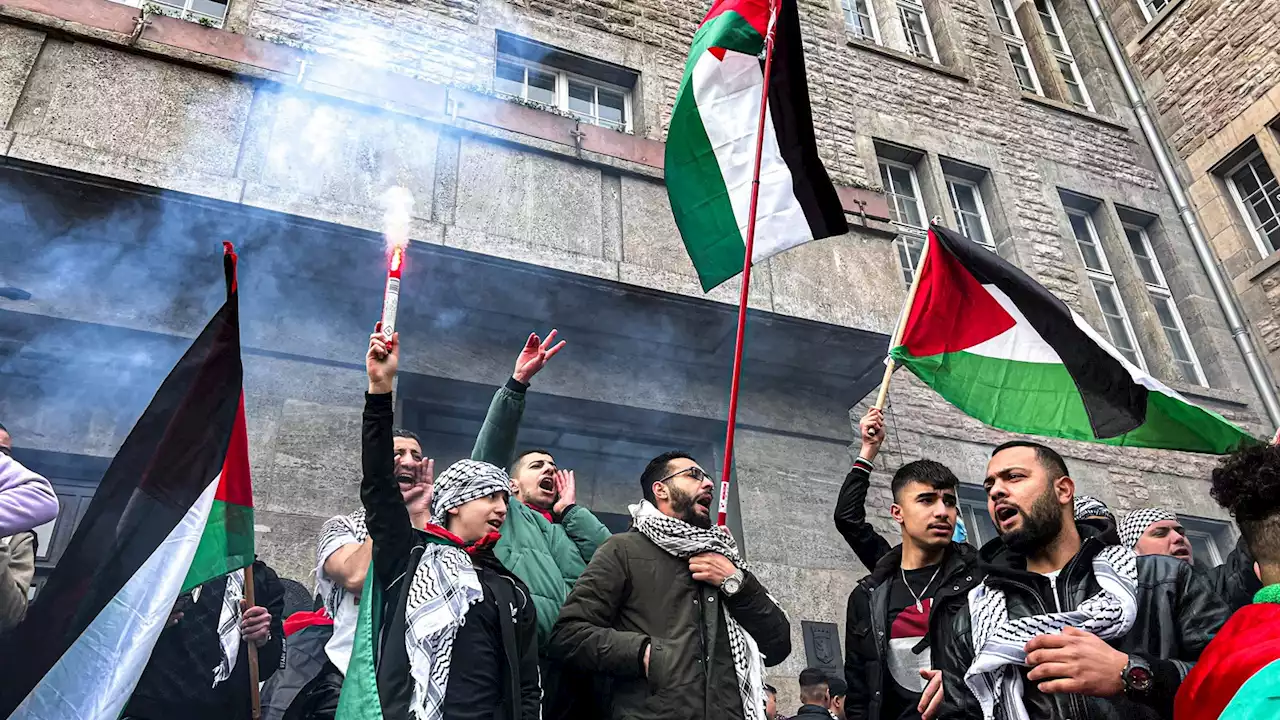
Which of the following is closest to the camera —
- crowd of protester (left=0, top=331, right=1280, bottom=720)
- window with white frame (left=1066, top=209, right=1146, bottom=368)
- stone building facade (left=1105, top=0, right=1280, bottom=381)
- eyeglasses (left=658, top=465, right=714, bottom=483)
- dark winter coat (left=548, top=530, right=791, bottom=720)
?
crowd of protester (left=0, top=331, right=1280, bottom=720)

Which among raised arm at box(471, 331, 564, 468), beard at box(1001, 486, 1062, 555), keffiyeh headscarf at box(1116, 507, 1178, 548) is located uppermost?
raised arm at box(471, 331, 564, 468)

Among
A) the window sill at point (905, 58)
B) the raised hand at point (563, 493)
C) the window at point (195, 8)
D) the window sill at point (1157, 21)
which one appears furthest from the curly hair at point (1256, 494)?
the window sill at point (1157, 21)

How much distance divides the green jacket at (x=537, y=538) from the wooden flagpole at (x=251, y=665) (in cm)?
97

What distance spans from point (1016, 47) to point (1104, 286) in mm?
3965

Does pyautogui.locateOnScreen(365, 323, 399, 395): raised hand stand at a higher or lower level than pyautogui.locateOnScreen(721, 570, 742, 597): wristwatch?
higher

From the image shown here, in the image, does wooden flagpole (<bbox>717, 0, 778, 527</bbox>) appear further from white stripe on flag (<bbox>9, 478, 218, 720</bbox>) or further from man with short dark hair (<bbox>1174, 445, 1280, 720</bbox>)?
white stripe on flag (<bbox>9, 478, 218, 720</bbox>)

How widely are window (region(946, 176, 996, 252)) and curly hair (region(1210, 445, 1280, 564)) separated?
8.48 metres

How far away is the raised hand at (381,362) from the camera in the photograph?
303 cm

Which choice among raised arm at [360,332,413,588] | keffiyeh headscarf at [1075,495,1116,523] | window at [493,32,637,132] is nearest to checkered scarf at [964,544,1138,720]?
keffiyeh headscarf at [1075,495,1116,523]

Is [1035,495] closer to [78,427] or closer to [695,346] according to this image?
[695,346]

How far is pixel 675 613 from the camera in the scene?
3385 millimetres

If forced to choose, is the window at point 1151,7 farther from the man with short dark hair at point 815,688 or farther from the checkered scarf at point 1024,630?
the checkered scarf at point 1024,630

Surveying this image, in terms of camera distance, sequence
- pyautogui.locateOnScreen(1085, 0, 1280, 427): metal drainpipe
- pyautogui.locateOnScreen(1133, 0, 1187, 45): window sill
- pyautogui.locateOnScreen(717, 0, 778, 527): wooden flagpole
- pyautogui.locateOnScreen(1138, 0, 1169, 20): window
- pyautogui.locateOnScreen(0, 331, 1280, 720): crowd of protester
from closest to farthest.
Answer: pyautogui.locateOnScreen(0, 331, 1280, 720): crowd of protester < pyautogui.locateOnScreen(717, 0, 778, 527): wooden flagpole < pyautogui.locateOnScreen(1085, 0, 1280, 427): metal drainpipe < pyautogui.locateOnScreen(1133, 0, 1187, 45): window sill < pyautogui.locateOnScreen(1138, 0, 1169, 20): window

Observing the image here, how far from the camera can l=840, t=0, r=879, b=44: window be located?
38.5 ft
